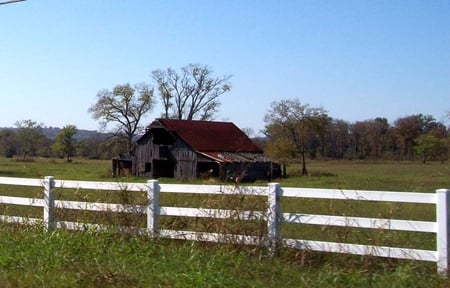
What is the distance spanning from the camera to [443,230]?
7.50 m

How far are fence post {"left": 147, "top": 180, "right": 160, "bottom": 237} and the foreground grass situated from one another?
0.24m

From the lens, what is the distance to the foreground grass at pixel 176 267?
7.11m

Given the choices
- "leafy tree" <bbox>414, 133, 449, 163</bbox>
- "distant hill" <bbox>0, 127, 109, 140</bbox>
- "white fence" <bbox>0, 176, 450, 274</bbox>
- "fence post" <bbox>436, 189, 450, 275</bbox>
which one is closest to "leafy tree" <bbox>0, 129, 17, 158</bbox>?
"distant hill" <bbox>0, 127, 109, 140</bbox>

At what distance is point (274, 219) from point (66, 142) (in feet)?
Answer: 390

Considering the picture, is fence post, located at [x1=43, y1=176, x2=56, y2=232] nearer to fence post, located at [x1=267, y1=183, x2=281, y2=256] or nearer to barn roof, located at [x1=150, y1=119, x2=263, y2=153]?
fence post, located at [x1=267, y1=183, x2=281, y2=256]

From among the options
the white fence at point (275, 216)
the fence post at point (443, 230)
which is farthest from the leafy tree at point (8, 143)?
the fence post at point (443, 230)

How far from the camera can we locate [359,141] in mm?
111875

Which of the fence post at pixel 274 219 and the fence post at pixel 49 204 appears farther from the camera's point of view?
the fence post at pixel 49 204

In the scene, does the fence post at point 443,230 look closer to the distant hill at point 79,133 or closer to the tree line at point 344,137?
the tree line at point 344,137

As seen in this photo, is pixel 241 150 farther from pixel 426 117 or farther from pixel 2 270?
pixel 2 270

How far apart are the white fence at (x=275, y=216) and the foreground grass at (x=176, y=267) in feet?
0.51

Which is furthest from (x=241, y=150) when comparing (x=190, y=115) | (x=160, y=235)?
(x=160, y=235)

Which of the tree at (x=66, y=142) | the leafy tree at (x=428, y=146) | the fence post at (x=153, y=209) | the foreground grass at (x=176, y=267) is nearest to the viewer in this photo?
the foreground grass at (x=176, y=267)

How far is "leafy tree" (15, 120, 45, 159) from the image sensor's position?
12319cm
